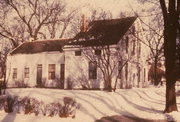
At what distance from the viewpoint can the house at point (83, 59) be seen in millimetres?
31250

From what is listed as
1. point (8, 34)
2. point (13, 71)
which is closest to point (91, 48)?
point (13, 71)

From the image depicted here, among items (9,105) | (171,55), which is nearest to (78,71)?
(9,105)

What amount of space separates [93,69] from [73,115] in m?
17.4

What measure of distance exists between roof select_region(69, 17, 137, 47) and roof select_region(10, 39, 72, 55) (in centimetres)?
380

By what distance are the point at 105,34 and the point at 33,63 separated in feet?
38.5

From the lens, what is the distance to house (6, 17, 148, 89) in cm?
3125

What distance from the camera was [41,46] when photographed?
130 feet

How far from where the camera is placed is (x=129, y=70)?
35.3m

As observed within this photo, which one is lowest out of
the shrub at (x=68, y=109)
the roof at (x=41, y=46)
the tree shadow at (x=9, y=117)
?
the tree shadow at (x=9, y=117)

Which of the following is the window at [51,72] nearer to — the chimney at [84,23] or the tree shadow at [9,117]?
the chimney at [84,23]

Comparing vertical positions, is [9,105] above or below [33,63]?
below

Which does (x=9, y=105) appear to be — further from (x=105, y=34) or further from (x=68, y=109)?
(x=105, y=34)

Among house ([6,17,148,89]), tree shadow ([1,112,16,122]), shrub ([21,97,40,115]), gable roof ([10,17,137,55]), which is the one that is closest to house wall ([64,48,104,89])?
house ([6,17,148,89])

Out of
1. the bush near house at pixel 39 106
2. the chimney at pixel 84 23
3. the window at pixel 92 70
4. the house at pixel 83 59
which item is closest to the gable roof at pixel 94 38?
the house at pixel 83 59
